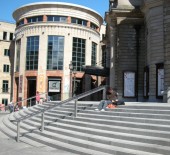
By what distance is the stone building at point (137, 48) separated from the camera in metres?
22.4

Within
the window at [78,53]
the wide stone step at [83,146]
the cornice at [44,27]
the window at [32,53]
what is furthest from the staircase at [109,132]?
the cornice at [44,27]

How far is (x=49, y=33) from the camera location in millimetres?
53375

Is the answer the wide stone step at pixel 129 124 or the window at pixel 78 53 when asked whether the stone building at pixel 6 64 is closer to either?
the window at pixel 78 53

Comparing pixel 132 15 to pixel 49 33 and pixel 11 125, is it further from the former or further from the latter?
pixel 49 33

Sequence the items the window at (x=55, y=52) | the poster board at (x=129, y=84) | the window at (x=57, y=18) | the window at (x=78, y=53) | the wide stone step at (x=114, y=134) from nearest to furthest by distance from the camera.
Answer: the wide stone step at (x=114, y=134)
the poster board at (x=129, y=84)
the window at (x=55, y=52)
the window at (x=57, y=18)
the window at (x=78, y=53)

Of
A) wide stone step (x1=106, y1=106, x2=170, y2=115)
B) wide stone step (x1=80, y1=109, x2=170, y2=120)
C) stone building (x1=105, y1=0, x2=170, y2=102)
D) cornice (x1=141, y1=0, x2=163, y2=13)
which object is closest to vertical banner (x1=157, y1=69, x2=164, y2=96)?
stone building (x1=105, y1=0, x2=170, y2=102)

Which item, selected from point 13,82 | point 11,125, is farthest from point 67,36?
point 11,125

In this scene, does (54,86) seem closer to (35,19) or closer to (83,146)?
(35,19)

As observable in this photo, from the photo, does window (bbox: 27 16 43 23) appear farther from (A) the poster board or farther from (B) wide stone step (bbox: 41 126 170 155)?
(B) wide stone step (bbox: 41 126 170 155)

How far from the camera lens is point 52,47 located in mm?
53562

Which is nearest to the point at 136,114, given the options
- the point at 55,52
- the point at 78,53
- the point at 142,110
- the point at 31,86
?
the point at 142,110

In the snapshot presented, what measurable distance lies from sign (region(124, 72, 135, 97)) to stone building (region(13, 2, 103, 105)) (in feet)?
86.0

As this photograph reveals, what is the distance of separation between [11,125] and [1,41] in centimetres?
4675

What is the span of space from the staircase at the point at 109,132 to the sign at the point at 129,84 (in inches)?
370
